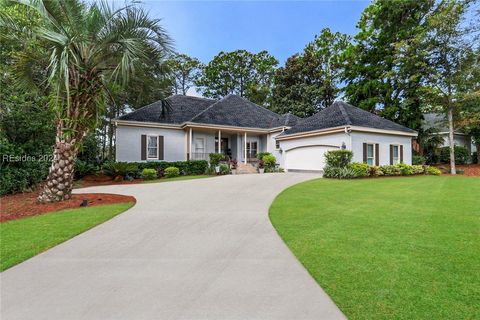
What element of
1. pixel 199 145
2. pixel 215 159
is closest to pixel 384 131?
pixel 215 159

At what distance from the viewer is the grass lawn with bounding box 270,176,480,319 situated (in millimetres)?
2510

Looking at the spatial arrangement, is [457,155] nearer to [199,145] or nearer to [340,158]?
[340,158]

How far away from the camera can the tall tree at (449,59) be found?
56.1 feet

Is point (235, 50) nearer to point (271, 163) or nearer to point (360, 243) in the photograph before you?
point (271, 163)

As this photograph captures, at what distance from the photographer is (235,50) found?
35.4m

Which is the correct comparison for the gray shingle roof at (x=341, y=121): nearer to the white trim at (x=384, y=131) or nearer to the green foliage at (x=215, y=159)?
the white trim at (x=384, y=131)

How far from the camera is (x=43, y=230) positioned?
496 centimetres

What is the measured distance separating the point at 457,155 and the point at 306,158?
1687cm

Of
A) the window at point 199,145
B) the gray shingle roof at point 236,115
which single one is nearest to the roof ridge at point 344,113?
the gray shingle roof at point 236,115

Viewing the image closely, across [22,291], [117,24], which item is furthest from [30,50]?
[22,291]

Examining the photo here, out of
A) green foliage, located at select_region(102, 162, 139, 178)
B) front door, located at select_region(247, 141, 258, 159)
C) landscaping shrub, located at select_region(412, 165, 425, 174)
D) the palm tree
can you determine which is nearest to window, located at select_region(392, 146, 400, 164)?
landscaping shrub, located at select_region(412, 165, 425, 174)

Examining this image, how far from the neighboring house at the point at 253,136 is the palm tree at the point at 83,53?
891cm

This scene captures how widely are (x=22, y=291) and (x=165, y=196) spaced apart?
593 cm

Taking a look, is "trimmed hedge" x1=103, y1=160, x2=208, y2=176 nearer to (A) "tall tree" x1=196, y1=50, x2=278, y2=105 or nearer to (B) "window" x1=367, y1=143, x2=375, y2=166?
(B) "window" x1=367, y1=143, x2=375, y2=166
